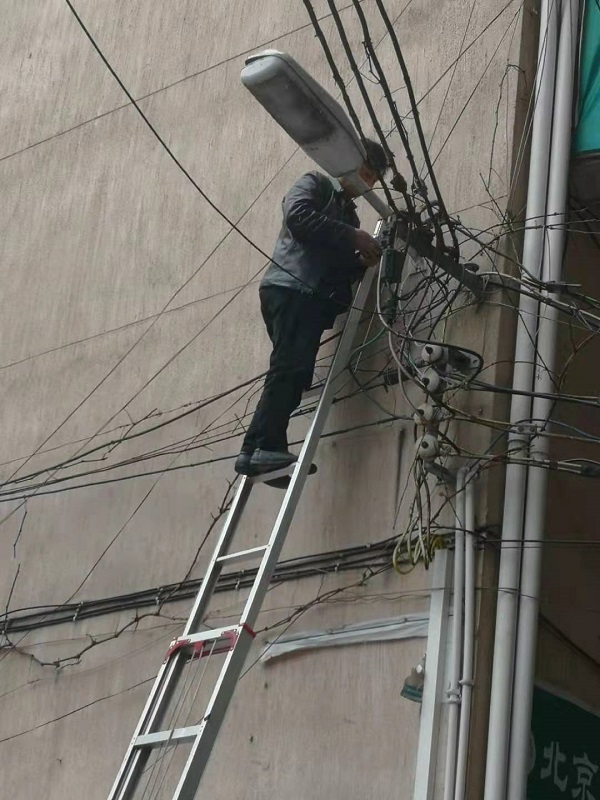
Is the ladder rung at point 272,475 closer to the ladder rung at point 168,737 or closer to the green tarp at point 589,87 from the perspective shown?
the ladder rung at point 168,737

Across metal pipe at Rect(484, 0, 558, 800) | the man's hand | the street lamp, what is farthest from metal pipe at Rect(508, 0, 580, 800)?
the street lamp

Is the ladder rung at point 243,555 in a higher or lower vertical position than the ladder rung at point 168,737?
higher

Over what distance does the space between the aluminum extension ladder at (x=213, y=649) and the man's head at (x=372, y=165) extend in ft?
1.82

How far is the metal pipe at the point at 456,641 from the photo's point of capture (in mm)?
4965

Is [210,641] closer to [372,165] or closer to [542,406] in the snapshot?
[542,406]

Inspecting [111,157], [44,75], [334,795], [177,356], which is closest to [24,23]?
[44,75]

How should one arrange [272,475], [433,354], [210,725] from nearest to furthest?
1. [210,725]
2. [433,354]
3. [272,475]

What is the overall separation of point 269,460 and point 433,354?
3.04 feet

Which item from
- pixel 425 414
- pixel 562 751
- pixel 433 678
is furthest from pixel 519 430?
pixel 562 751

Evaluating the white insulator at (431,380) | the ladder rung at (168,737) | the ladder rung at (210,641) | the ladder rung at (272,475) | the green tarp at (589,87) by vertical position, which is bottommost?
the ladder rung at (168,737)

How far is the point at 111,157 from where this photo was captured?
28.2 feet

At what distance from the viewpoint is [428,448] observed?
538 centimetres

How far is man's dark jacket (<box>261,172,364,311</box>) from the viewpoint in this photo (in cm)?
587

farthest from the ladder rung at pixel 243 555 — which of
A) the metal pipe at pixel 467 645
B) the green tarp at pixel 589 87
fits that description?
the green tarp at pixel 589 87
